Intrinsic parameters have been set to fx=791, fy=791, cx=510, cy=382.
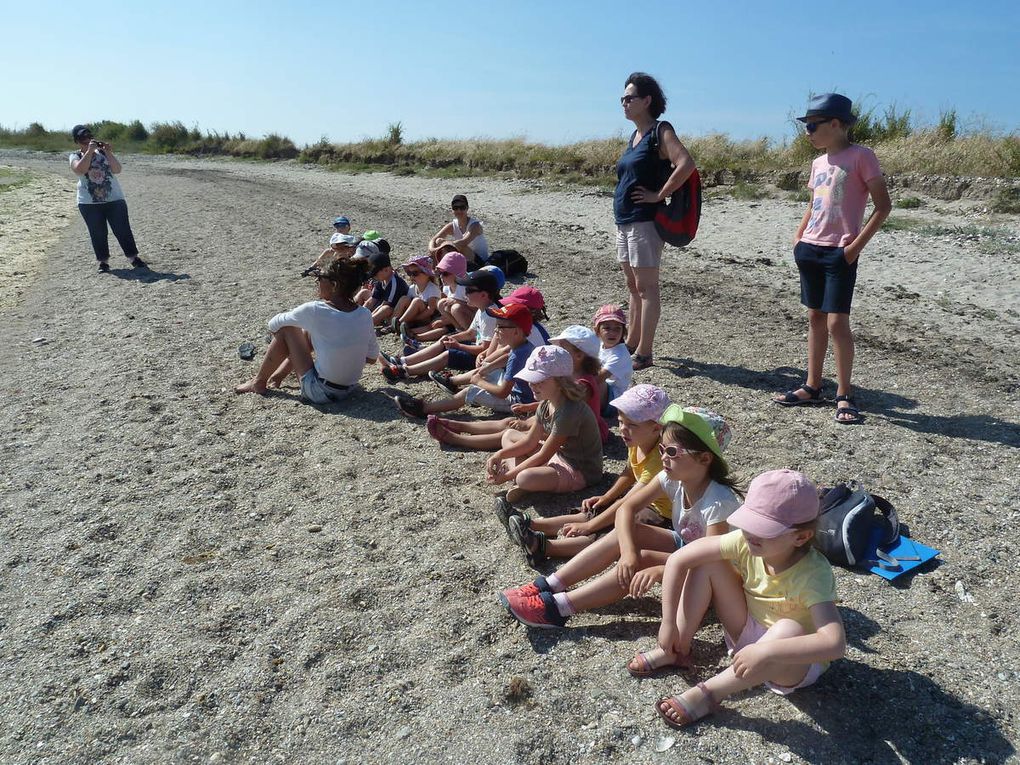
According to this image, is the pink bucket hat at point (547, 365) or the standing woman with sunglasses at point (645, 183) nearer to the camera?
the pink bucket hat at point (547, 365)

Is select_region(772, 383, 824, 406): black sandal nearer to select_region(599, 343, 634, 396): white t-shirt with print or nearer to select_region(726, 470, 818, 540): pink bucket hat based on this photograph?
select_region(599, 343, 634, 396): white t-shirt with print

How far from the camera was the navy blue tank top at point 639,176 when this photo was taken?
6.33m

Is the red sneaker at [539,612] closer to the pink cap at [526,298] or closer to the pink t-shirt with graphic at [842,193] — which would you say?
the pink cap at [526,298]

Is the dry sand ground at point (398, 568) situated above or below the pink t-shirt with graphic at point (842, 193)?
below

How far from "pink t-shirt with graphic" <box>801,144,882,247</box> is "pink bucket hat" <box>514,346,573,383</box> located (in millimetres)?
2182

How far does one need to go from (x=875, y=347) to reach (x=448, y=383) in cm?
388

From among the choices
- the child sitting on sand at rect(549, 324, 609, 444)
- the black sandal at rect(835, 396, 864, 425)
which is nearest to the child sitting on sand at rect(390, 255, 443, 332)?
the child sitting on sand at rect(549, 324, 609, 444)

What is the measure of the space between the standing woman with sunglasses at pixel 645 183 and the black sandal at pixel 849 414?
69.5 inches

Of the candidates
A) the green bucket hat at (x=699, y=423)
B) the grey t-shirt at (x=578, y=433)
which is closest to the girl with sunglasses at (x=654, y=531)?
the green bucket hat at (x=699, y=423)

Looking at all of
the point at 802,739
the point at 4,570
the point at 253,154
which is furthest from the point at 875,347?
the point at 253,154

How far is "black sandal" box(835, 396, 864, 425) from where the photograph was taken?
17.8ft

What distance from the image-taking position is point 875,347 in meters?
7.14

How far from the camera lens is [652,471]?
3.87m

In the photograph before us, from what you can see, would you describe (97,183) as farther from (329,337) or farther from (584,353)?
(584,353)
